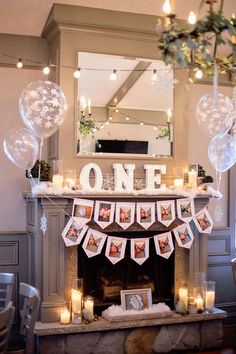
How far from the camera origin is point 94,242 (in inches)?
160

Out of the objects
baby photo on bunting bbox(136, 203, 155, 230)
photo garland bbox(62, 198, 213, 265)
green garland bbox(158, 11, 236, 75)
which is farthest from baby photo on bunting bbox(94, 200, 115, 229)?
green garland bbox(158, 11, 236, 75)

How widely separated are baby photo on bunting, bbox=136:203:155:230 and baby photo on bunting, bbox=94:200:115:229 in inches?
10.3

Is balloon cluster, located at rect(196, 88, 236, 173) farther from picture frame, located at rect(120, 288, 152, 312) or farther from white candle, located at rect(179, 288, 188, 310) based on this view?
picture frame, located at rect(120, 288, 152, 312)

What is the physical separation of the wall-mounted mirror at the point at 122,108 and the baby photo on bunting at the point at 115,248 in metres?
0.82

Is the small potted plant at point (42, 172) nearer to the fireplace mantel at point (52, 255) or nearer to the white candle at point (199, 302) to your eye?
the fireplace mantel at point (52, 255)

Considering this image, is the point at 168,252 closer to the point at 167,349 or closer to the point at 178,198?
the point at 178,198

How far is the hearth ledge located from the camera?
380 cm

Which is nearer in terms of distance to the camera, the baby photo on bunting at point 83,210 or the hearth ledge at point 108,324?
the hearth ledge at point 108,324

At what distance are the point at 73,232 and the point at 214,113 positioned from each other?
1.60 m

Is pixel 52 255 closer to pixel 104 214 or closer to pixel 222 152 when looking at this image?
pixel 104 214

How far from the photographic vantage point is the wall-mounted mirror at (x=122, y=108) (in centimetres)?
423

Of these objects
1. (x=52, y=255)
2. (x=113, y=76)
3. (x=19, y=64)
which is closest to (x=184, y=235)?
(x=52, y=255)

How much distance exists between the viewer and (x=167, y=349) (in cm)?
412

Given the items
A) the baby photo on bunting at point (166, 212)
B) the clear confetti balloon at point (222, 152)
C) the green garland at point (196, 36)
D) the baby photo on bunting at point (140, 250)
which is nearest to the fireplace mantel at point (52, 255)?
the baby photo on bunting at point (166, 212)
